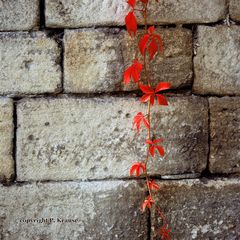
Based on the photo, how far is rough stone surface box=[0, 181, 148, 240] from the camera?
7.23ft

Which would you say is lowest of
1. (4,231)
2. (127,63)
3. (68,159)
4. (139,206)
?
(4,231)

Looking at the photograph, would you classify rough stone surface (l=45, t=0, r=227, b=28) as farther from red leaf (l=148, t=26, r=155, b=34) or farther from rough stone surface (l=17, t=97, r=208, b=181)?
rough stone surface (l=17, t=97, r=208, b=181)

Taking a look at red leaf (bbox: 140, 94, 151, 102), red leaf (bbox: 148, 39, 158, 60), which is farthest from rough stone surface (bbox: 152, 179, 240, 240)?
red leaf (bbox: 148, 39, 158, 60)

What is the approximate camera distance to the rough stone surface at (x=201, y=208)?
2254 mm

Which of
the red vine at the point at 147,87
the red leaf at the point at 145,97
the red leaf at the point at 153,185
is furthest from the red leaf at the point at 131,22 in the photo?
the red leaf at the point at 153,185

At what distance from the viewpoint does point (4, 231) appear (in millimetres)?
2217

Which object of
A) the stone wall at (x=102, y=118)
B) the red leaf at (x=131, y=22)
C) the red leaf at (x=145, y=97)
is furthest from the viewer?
the stone wall at (x=102, y=118)

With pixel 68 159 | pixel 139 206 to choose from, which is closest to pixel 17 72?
pixel 68 159

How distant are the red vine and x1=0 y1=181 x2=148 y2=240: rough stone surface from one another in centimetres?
11

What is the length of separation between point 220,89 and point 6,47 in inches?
55.7

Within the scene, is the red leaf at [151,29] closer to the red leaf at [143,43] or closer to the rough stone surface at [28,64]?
the red leaf at [143,43]

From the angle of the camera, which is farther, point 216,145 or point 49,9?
point 216,145

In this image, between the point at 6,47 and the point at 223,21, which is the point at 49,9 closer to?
the point at 6,47

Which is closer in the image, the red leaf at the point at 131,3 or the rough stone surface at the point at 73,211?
the red leaf at the point at 131,3
